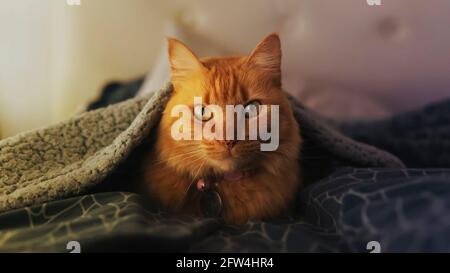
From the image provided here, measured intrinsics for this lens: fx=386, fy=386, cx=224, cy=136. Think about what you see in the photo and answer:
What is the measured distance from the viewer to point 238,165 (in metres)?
0.89

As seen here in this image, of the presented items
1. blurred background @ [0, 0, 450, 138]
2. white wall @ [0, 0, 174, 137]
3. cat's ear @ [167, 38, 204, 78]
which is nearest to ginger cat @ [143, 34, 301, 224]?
cat's ear @ [167, 38, 204, 78]

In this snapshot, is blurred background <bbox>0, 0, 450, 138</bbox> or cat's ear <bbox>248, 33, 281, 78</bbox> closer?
cat's ear <bbox>248, 33, 281, 78</bbox>

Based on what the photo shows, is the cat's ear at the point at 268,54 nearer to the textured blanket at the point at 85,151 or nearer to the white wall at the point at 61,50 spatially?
the textured blanket at the point at 85,151

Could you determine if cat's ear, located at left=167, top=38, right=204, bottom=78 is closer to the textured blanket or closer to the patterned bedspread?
the textured blanket

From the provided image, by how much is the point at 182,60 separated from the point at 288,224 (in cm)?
47

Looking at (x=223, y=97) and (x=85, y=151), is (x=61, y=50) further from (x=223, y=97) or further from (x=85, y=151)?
(x=223, y=97)

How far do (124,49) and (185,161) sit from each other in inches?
43.5

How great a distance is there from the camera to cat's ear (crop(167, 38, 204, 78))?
941mm

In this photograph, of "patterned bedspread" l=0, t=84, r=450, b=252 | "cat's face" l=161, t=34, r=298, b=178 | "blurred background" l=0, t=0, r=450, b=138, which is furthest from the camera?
"blurred background" l=0, t=0, r=450, b=138

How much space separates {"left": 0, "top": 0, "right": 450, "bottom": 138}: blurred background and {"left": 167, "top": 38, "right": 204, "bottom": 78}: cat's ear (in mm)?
692

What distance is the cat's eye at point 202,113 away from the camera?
Answer: 2.91 ft

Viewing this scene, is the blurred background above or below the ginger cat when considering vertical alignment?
above

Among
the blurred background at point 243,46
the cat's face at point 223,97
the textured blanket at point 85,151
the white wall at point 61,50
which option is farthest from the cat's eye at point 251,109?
the white wall at point 61,50

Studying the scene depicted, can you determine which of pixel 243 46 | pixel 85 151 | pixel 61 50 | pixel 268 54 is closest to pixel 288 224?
pixel 268 54
